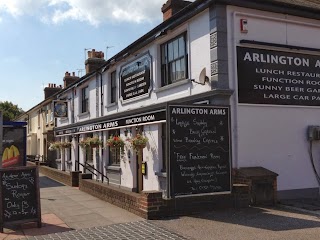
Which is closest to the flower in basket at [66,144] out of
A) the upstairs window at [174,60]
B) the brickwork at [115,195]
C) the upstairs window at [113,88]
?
the upstairs window at [113,88]

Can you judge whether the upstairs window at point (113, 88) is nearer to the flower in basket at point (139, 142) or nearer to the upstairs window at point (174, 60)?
the upstairs window at point (174, 60)

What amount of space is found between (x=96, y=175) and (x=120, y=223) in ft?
33.1

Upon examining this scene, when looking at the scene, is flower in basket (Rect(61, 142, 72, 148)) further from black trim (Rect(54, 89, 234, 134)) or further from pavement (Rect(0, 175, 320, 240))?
pavement (Rect(0, 175, 320, 240))

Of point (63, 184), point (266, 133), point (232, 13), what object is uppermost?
point (232, 13)

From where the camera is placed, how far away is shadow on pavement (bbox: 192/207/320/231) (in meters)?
7.25

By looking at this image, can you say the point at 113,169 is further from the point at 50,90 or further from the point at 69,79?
the point at 50,90

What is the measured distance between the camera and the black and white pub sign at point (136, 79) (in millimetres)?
13445

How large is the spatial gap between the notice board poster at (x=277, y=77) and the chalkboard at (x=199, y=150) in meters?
1.45

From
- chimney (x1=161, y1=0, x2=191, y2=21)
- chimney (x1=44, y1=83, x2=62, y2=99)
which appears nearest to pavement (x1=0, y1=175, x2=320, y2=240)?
chimney (x1=161, y1=0, x2=191, y2=21)

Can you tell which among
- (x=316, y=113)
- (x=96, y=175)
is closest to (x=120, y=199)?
(x=316, y=113)

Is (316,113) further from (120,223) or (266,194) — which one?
(120,223)

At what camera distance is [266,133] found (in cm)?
1024

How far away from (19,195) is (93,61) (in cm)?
1463

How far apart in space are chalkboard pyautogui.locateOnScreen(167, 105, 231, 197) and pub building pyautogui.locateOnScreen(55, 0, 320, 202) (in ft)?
0.08
